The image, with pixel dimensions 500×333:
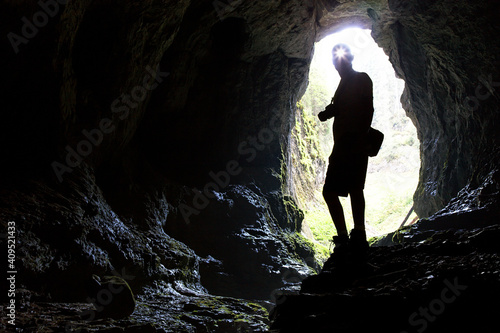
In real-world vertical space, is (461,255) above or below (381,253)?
below

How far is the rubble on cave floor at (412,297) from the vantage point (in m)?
2.08

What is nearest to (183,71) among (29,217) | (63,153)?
(63,153)

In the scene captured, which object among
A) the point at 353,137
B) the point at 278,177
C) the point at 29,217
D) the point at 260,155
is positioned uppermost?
the point at 260,155

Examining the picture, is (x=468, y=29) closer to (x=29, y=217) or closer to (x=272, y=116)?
(x=272, y=116)

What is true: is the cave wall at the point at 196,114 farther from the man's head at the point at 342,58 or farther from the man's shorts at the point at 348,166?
the man's head at the point at 342,58

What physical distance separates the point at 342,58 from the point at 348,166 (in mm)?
1379

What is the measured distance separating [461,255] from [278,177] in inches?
332

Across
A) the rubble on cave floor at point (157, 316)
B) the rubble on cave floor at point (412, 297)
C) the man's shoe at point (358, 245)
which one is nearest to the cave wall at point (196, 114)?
the rubble on cave floor at point (157, 316)

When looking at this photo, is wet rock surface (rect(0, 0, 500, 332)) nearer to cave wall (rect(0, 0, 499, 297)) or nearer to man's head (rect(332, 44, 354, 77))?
cave wall (rect(0, 0, 499, 297))

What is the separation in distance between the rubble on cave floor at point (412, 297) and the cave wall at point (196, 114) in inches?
103

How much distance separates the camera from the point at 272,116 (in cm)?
1161

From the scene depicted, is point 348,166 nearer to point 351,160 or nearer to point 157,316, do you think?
point 351,160

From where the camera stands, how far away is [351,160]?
369cm

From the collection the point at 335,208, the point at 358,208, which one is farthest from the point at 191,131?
the point at 358,208
